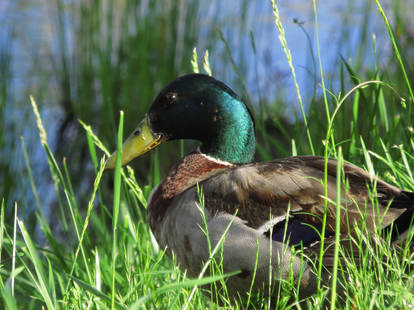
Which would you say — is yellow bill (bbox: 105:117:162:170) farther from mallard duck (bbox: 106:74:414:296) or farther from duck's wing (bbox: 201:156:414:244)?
duck's wing (bbox: 201:156:414:244)

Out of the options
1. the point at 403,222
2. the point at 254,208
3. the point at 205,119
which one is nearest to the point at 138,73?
the point at 205,119

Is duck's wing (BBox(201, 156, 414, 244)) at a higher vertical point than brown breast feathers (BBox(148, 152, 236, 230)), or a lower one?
higher

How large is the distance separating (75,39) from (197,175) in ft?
10.9

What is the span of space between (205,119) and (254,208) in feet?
2.33

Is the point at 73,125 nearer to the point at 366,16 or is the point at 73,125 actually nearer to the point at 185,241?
the point at 366,16

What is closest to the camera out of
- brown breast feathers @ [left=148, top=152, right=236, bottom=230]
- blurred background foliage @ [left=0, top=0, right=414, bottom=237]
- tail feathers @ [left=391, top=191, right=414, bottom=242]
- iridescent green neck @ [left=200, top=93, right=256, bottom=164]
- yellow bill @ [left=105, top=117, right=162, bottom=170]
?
tail feathers @ [left=391, top=191, right=414, bottom=242]

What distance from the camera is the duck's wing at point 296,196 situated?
7.70ft

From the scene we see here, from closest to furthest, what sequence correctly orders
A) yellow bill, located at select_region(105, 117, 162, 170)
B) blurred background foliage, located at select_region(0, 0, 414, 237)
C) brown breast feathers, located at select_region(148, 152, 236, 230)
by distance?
brown breast feathers, located at select_region(148, 152, 236, 230)
yellow bill, located at select_region(105, 117, 162, 170)
blurred background foliage, located at select_region(0, 0, 414, 237)

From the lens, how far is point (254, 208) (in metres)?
2.50

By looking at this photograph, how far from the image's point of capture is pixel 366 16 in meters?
5.51

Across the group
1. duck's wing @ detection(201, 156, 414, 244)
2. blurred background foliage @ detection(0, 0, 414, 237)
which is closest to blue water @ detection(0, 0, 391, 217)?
blurred background foliage @ detection(0, 0, 414, 237)

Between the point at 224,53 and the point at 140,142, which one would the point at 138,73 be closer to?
the point at 224,53

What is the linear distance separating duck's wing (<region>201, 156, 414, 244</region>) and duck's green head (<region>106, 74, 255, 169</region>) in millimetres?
431

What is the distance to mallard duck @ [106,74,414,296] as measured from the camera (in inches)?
92.0
